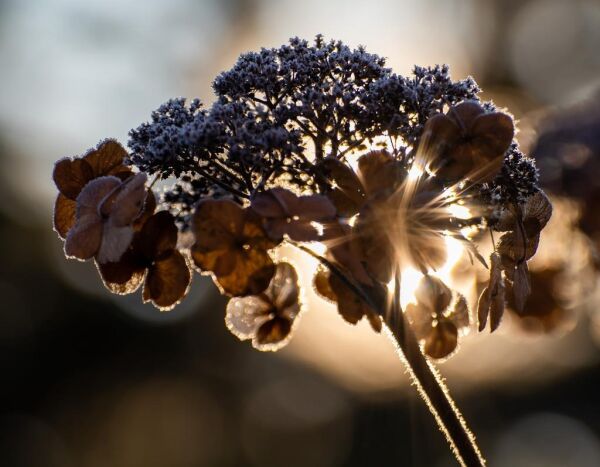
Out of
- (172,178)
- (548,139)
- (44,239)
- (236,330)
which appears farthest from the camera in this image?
(44,239)

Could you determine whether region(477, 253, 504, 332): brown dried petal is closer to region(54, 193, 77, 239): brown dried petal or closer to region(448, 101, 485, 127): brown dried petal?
region(448, 101, 485, 127): brown dried petal

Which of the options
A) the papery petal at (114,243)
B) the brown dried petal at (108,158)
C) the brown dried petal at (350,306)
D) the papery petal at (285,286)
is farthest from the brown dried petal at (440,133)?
the brown dried petal at (108,158)

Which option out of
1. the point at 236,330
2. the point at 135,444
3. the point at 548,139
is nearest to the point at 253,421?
the point at 135,444

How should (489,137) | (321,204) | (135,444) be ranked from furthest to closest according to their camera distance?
1. (135,444)
2. (489,137)
3. (321,204)

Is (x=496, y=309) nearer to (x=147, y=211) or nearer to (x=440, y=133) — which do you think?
(x=440, y=133)

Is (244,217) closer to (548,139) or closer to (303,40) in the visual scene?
(303,40)

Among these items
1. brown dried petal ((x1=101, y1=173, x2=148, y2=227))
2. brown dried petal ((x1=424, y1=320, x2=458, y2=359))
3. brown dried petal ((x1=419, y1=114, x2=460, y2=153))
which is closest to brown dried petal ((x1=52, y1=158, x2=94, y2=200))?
brown dried petal ((x1=101, y1=173, x2=148, y2=227))
